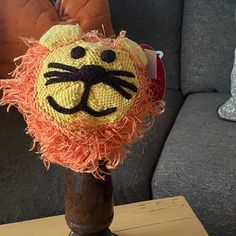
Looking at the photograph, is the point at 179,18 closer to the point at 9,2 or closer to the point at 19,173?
the point at 9,2

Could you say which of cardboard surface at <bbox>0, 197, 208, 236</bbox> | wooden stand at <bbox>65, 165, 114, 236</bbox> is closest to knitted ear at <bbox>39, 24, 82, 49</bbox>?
wooden stand at <bbox>65, 165, 114, 236</bbox>

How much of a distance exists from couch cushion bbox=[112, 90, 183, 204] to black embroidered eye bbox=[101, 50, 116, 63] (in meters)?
0.47

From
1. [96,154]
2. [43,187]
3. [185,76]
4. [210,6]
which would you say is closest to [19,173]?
[43,187]

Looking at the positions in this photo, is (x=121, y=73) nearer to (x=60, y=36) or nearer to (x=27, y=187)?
(x=60, y=36)

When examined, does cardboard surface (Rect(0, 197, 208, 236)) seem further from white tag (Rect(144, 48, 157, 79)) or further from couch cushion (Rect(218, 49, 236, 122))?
couch cushion (Rect(218, 49, 236, 122))

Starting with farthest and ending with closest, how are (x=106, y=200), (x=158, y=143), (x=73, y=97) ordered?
1. (x=158, y=143)
2. (x=106, y=200)
3. (x=73, y=97)

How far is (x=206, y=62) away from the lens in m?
1.43

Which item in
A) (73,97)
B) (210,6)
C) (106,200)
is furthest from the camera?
(210,6)

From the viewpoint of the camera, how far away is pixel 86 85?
1.65 ft

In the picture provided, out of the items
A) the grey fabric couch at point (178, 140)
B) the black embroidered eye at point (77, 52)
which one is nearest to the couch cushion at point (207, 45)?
the grey fabric couch at point (178, 140)

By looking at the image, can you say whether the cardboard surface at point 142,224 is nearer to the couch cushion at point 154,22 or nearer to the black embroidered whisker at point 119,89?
the black embroidered whisker at point 119,89

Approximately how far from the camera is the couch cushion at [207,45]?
4.58 feet

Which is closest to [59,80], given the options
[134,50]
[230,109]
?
[134,50]

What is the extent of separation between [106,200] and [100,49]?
0.22 meters
